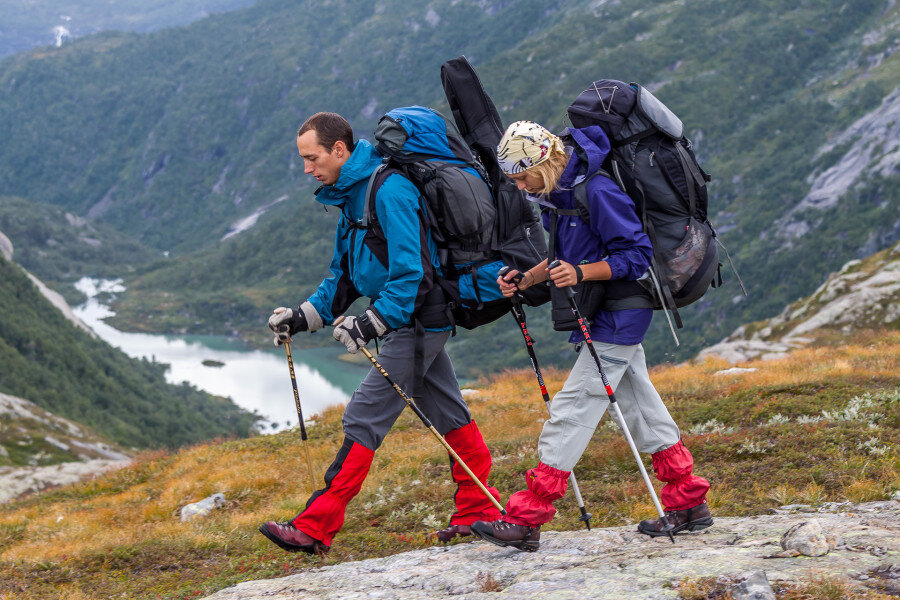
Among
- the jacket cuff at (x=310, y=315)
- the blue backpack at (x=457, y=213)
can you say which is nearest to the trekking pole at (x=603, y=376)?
the blue backpack at (x=457, y=213)

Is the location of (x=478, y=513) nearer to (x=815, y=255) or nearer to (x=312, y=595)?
(x=312, y=595)

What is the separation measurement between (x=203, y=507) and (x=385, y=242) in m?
6.48

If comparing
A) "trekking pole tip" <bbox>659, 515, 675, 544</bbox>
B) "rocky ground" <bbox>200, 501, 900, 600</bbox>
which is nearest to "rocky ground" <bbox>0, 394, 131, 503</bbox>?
"rocky ground" <bbox>200, 501, 900, 600</bbox>

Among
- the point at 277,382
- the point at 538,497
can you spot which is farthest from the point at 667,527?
the point at 277,382

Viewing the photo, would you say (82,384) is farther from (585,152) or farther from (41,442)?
(585,152)

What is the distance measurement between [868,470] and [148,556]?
7.17m

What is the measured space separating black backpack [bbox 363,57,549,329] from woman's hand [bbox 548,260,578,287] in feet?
2.57

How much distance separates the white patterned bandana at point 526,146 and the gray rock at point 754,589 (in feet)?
9.45

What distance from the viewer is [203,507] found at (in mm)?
10984

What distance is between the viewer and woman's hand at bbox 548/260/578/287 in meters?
5.36

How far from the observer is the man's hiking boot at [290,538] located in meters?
6.31

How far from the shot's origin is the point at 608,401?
5734 millimetres

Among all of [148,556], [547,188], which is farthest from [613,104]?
[148,556]

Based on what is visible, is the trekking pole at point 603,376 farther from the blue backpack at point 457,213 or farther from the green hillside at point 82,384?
the green hillside at point 82,384
